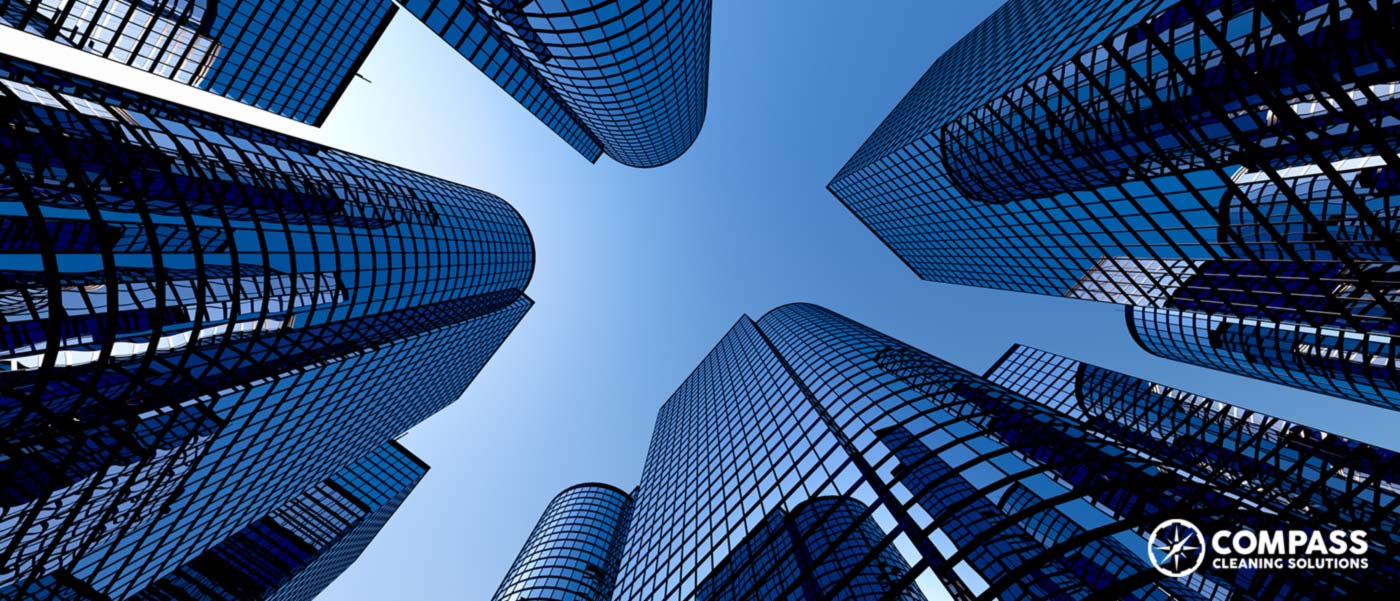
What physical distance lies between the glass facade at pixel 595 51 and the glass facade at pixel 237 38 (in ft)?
45.7

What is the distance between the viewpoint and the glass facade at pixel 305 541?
55.4 metres

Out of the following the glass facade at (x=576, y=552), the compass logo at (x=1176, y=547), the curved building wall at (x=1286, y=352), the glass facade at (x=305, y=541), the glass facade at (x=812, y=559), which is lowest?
the glass facade at (x=305, y=541)

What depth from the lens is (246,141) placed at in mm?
30047

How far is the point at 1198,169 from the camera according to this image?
830 inches

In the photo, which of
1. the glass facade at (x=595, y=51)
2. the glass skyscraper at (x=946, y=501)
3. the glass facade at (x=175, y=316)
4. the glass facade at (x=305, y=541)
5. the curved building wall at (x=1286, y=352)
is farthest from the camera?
the glass facade at (x=305, y=541)

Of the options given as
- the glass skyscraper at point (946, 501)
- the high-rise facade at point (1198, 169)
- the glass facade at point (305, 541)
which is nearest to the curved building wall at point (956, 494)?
the glass skyscraper at point (946, 501)

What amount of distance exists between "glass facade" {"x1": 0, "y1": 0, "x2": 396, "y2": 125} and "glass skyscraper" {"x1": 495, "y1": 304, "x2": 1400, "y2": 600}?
48.1m

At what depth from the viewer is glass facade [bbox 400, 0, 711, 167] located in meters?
35.9

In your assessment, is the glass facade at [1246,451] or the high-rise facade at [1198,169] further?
the high-rise facade at [1198,169]

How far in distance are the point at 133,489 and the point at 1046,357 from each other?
112m

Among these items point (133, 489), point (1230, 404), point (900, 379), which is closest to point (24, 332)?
point (133, 489)

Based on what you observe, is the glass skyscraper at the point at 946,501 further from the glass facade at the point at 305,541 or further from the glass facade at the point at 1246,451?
the glass facade at the point at 305,541

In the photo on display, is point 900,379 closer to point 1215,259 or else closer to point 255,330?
point 1215,259

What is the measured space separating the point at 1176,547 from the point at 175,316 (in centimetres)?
3698
